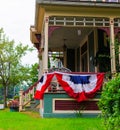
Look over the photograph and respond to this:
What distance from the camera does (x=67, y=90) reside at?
12.5 meters

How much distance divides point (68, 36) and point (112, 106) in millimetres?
15064

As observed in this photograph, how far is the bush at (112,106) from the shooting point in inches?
186

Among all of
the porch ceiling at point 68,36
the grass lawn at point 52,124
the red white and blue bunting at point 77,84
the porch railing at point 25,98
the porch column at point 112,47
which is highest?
the porch ceiling at point 68,36

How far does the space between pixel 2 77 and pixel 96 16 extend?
20.7 m

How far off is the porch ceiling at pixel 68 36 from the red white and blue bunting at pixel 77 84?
5158 mm

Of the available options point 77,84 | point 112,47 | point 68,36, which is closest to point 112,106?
point 77,84

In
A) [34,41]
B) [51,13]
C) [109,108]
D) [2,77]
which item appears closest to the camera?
[109,108]

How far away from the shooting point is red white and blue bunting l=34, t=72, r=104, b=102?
12484 mm

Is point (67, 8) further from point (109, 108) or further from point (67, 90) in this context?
point (109, 108)

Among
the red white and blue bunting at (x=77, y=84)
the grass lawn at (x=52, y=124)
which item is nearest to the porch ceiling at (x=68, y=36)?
the red white and blue bunting at (x=77, y=84)

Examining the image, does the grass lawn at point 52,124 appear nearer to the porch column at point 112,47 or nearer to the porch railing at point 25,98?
the porch column at point 112,47

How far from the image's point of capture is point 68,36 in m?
19.9

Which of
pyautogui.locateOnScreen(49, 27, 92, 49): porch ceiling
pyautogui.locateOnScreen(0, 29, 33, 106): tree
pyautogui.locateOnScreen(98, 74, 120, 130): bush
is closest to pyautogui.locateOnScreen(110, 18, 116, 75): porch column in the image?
pyautogui.locateOnScreen(49, 27, 92, 49): porch ceiling

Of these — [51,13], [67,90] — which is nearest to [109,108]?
[67,90]
